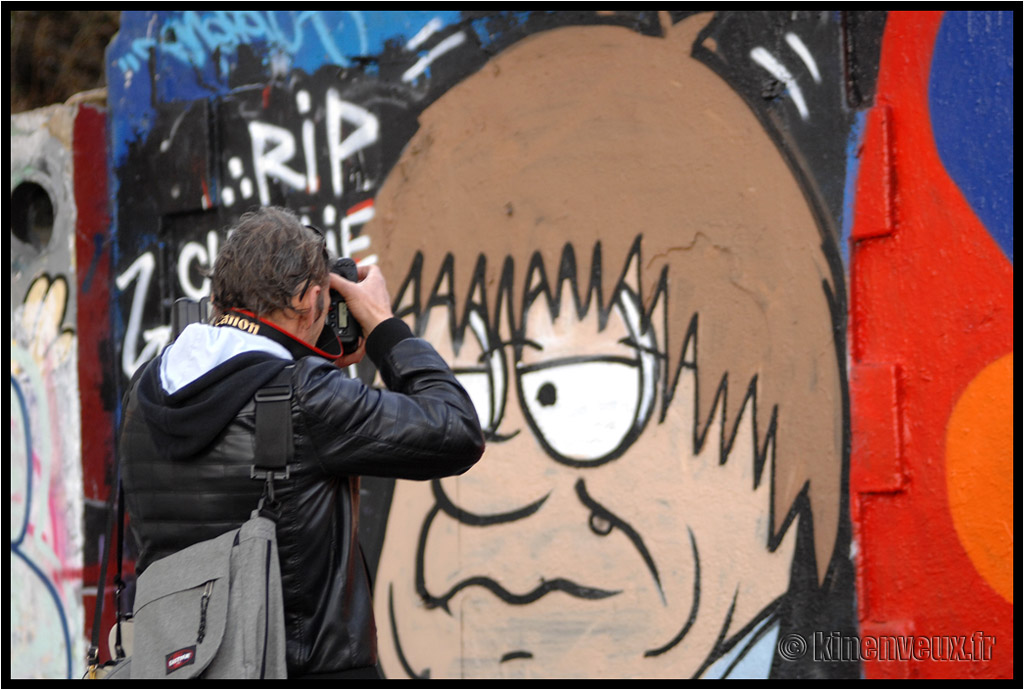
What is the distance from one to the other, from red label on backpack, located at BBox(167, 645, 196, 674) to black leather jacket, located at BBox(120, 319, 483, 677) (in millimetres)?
193

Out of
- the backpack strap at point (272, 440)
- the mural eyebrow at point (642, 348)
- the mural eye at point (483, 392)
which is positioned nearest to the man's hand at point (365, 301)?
the backpack strap at point (272, 440)

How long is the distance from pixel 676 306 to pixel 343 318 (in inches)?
62.4

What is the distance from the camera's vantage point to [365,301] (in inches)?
94.7

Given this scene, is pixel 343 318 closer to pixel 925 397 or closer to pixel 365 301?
pixel 365 301

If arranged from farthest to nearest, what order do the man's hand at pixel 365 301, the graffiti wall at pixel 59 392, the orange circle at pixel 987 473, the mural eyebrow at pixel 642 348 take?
the graffiti wall at pixel 59 392
the mural eyebrow at pixel 642 348
the orange circle at pixel 987 473
the man's hand at pixel 365 301

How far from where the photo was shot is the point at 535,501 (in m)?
3.89

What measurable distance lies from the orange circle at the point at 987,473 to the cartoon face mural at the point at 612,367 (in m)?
0.36

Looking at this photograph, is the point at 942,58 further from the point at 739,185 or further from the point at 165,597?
the point at 165,597

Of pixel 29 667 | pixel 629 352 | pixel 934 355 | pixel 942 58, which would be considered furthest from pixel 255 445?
pixel 29 667

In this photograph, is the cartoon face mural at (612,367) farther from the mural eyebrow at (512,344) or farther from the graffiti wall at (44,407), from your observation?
the graffiti wall at (44,407)

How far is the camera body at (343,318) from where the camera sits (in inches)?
95.3

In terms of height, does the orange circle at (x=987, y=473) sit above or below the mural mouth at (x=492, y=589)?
above

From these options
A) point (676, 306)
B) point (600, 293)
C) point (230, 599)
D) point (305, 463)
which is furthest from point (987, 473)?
point (230, 599)

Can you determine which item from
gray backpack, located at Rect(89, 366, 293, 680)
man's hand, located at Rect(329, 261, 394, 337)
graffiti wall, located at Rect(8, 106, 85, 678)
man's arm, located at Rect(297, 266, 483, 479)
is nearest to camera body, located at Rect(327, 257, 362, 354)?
man's hand, located at Rect(329, 261, 394, 337)
